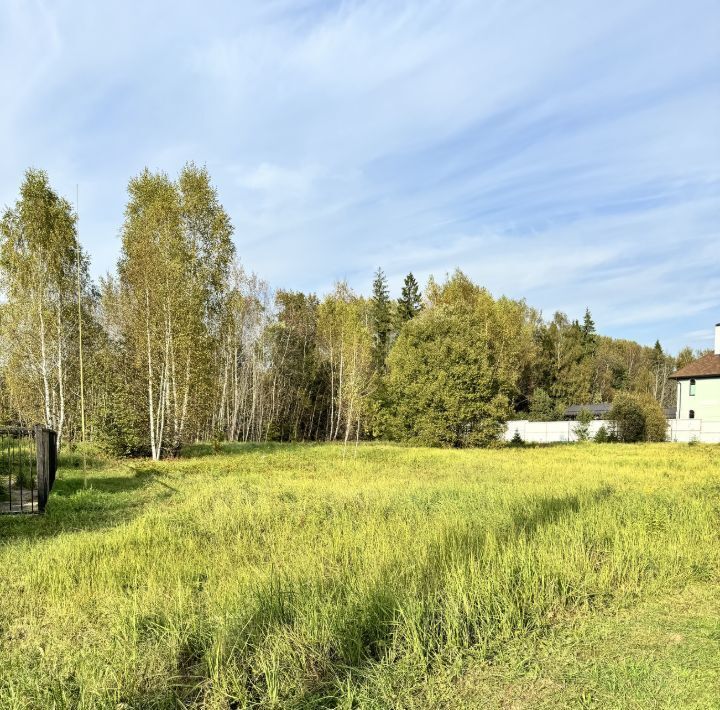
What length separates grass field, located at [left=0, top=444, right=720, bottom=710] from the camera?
2.96 meters

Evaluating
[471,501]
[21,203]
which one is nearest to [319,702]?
[471,501]

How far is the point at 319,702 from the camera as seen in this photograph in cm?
287

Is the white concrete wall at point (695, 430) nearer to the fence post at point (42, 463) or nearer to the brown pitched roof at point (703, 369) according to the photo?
the brown pitched roof at point (703, 369)

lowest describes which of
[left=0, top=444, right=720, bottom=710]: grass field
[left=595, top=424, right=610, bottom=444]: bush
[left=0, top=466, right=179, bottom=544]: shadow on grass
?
[left=595, top=424, right=610, bottom=444]: bush

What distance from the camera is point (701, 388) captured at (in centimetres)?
3444

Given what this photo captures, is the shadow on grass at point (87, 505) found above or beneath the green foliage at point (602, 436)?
above

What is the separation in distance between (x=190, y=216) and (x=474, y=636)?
20.2 m

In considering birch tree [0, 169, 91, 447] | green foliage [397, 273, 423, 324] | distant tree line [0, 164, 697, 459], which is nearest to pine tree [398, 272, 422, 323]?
green foliage [397, 273, 423, 324]

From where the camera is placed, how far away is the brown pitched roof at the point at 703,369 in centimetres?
3344

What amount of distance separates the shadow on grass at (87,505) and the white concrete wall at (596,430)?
23383 millimetres

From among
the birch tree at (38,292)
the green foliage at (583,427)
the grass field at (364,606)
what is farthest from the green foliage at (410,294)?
the grass field at (364,606)

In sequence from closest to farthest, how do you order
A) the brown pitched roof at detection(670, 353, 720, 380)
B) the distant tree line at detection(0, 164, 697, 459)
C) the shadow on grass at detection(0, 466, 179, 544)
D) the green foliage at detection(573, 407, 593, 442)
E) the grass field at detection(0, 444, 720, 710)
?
1. the grass field at detection(0, 444, 720, 710)
2. the shadow on grass at detection(0, 466, 179, 544)
3. the distant tree line at detection(0, 164, 697, 459)
4. the green foliage at detection(573, 407, 593, 442)
5. the brown pitched roof at detection(670, 353, 720, 380)

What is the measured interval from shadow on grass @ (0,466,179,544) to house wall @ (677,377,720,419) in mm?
35511

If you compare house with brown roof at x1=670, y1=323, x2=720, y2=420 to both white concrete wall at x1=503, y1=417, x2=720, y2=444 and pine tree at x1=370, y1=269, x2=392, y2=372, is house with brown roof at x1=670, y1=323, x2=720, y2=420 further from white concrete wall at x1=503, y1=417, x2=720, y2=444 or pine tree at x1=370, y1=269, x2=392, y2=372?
pine tree at x1=370, y1=269, x2=392, y2=372
